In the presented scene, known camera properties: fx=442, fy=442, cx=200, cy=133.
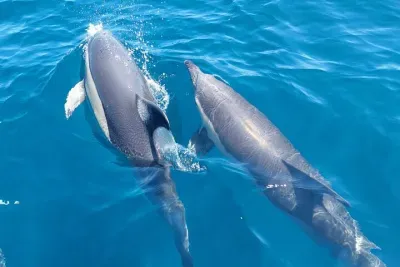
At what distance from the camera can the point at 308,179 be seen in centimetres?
899

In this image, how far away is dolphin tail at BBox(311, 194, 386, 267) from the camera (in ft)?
26.3

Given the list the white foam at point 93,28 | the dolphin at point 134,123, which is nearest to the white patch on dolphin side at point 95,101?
the dolphin at point 134,123

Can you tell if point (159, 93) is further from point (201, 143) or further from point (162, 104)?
point (201, 143)

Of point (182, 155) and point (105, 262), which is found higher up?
point (182, 155)

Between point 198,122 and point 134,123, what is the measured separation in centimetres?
219

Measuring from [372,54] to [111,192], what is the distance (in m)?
9.43

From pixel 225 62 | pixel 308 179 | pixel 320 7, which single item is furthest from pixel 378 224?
pixel 320 7

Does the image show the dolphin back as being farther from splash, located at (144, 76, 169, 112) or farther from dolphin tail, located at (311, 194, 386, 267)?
dolphin tail, located at (311, 194, 386, 267)

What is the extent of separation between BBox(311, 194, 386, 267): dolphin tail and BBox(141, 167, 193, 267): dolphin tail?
2.53 m

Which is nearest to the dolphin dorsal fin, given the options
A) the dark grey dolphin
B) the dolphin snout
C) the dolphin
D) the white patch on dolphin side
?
the dolphin

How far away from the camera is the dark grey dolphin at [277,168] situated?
8.37m

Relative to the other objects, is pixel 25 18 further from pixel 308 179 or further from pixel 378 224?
pixel 378 224

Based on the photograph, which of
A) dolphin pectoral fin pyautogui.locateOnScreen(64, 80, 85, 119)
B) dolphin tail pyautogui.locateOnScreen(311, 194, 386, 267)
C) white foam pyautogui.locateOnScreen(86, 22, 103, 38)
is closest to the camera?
dolphin tail pyautogui.locateOnScreen(311, 194, 386, 267)

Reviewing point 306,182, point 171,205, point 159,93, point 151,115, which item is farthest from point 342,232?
point 159,93
